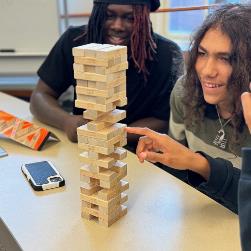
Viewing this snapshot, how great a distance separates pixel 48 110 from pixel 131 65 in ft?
1.20

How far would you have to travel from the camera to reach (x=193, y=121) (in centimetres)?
125

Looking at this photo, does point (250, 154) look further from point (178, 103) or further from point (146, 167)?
point (178, 103)

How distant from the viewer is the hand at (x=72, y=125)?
51.6 inches

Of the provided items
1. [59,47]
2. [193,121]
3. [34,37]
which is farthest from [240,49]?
[34,37]

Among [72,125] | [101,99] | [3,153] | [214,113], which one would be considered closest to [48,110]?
[72,125]

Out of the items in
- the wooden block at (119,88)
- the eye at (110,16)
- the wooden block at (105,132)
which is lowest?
the wooden block at (105,132)

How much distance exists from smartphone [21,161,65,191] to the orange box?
14 centimetres

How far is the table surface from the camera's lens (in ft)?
2.74

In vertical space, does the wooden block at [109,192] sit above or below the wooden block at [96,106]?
below

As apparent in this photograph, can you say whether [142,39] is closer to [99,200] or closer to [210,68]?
[210,68]

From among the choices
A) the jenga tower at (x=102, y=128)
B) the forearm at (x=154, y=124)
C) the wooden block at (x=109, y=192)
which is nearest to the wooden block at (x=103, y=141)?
the jenga tower at (x=102, y=128)

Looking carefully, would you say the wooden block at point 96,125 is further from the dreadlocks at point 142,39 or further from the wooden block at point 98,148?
the dreadlocks at point 142,39

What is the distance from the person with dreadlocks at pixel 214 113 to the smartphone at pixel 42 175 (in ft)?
A: 0.80

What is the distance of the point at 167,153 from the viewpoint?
967mm
